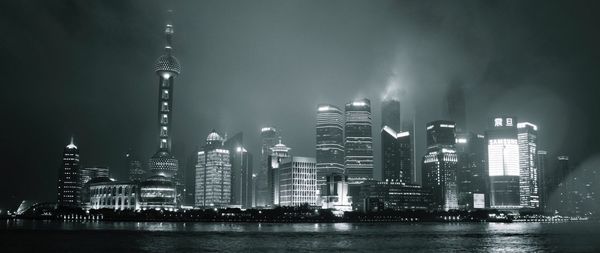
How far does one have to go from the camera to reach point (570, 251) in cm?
11712

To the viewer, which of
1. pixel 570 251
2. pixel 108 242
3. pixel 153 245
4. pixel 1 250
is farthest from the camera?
pixel 108 242

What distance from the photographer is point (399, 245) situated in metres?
132

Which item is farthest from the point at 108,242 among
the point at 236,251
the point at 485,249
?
the point at 485,249

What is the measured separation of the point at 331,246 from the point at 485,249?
3086cm

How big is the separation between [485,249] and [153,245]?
221ft

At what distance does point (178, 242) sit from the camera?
136625 mm

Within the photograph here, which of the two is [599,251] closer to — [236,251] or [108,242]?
[236,251]

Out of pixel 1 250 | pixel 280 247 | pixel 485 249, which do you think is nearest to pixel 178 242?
pixel 280 247

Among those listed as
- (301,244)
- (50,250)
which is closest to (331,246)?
(301,244)

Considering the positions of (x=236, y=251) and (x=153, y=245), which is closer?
(x=236, y=251)

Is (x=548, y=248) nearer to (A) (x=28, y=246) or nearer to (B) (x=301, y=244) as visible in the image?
(B) (x=301, y=244)

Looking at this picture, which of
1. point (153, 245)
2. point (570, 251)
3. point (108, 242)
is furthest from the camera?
Result: point (108, 242)

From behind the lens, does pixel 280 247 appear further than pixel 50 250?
Yes

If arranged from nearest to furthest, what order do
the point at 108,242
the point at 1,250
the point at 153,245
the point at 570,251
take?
the point at 1,250
the point at 570,251
the point at 153,245
the point at 108,242
